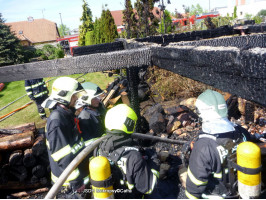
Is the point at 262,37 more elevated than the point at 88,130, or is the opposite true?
the point at 262,37

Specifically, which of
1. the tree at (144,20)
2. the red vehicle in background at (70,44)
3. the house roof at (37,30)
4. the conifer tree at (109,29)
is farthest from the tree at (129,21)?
the house roof at (37,30)

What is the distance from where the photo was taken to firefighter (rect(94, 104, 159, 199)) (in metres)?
2.23

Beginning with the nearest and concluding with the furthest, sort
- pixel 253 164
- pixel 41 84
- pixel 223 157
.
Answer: pixel 253 164, pixel 223 157, pixel 41 84

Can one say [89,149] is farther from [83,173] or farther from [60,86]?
[60,86]

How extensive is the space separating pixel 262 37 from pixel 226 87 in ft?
7.73

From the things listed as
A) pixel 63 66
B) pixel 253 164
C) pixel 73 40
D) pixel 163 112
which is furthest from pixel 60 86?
pixel 73 40

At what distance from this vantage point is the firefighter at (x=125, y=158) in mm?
2234

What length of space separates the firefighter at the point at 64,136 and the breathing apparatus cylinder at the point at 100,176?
3.04 ft

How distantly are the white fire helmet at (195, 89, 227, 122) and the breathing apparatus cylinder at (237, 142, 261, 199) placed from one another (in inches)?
21.4

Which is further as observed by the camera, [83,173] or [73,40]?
[73,40]

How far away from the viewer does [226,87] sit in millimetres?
1249

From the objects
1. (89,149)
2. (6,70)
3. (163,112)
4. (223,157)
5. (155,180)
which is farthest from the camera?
(163,112)

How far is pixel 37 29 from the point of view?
171 feet

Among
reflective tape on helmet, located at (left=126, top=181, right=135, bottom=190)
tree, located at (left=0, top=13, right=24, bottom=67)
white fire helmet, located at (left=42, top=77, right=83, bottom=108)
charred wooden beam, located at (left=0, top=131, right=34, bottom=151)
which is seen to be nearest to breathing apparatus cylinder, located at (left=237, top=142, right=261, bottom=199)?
reflective tape on helmet, located at (left=126, top=181, right=135, bottom=190)
